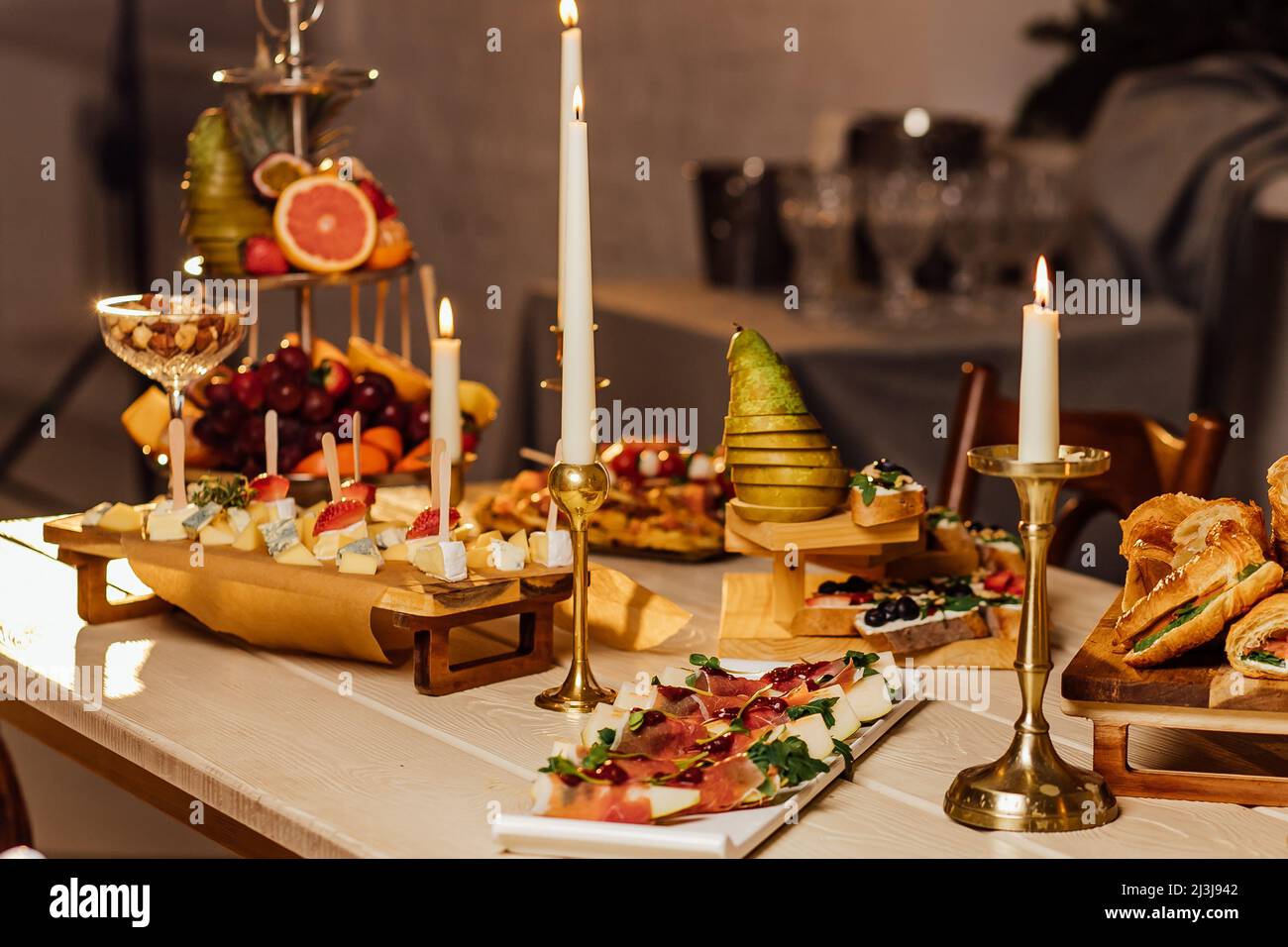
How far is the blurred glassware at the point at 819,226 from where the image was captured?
141 inches

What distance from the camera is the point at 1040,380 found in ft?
3.34

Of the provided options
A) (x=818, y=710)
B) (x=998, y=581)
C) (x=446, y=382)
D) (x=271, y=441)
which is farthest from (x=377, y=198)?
(x=818, y=710)

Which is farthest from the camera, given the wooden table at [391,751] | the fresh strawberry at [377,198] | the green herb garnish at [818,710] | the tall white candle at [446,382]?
the fresh strawberry at [377,198]

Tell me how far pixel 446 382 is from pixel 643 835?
79 centimetres

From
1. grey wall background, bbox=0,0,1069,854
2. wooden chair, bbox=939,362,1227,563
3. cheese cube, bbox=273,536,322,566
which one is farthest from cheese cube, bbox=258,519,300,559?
grey wall background, bbox=0,0,1069,854

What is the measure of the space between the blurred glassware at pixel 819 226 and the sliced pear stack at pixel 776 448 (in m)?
2.14

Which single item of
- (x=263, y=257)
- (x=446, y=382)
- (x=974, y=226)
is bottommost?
(x=446, y=382)

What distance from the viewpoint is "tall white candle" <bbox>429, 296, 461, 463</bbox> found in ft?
5.56

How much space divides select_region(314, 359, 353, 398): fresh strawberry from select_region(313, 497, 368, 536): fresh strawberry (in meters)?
0.38

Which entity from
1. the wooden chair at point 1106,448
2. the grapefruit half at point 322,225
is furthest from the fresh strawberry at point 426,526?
the wooden chair at point 1106,448

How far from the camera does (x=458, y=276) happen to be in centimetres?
571

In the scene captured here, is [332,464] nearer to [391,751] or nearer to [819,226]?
[391,751]

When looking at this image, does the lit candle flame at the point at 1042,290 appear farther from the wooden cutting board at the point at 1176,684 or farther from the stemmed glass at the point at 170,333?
the stemmed glass at the point at 170,333

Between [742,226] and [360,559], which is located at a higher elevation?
[742,226]
